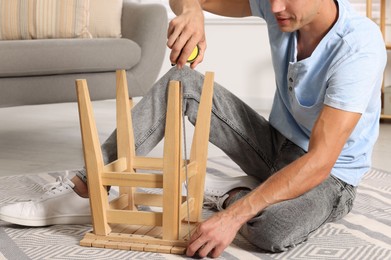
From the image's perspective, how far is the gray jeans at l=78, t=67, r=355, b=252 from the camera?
65.7 inches

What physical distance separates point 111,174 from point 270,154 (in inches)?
21.1

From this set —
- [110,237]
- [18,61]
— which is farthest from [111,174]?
[18,61]

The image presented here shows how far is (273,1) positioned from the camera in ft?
5.33

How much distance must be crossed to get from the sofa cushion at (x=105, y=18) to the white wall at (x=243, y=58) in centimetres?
111

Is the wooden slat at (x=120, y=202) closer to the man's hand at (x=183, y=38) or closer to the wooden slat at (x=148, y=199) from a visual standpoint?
the wooden slat at (x=148, y=199)

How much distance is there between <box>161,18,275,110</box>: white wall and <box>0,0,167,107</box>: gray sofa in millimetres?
1178

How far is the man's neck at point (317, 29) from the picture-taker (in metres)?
1.74

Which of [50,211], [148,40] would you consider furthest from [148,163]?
[148,40]

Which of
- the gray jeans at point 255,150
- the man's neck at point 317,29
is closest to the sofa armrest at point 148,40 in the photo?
the gray jeans at point 255,150

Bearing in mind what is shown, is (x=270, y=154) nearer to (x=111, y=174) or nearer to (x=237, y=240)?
(x=237, y=240)

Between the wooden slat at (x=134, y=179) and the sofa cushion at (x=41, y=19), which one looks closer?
the wooden slat at (x=134, y=179)

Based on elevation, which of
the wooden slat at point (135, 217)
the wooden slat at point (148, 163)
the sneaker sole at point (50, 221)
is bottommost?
the sneaker sole at point (50, 221)

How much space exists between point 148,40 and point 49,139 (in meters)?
0.69

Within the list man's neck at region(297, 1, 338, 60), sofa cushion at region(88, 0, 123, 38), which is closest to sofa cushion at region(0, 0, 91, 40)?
sofa cushion at region(88, 0, 123, 38)
